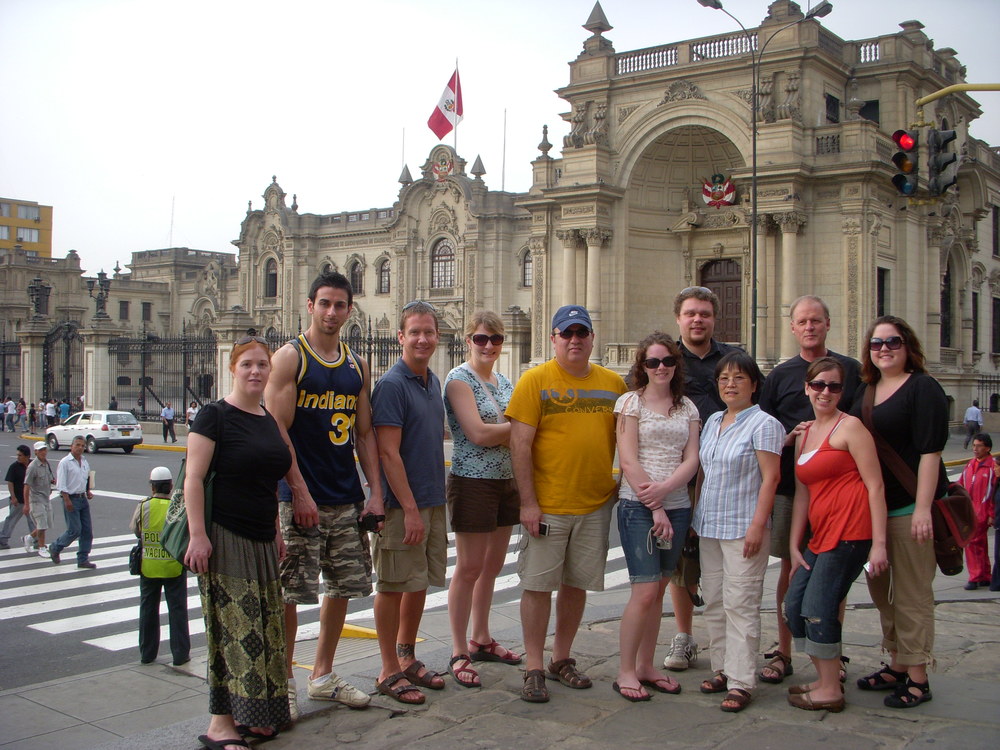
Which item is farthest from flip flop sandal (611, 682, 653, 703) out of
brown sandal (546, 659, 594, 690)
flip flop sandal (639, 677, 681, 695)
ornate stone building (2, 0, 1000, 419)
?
ornate stone building (2, 0, 1000, 419)

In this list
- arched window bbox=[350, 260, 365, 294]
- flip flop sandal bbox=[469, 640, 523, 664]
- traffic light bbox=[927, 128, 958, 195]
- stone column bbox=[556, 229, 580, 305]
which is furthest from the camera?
arched window bbox=[350, 260, 365, 294]

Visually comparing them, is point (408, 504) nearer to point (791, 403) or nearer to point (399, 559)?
point (399, 559)

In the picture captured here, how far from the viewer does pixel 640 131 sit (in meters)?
30.9

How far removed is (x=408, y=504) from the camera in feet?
18.4

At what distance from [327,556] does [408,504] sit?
1.76ft

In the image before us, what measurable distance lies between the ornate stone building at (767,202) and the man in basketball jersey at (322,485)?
67.9 feet

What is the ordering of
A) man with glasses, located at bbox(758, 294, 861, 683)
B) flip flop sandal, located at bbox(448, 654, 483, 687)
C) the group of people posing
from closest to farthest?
the group of people posing, flip flop sandal, located at bbox(448, 654, 483, 687), man with glasses, located at bbox(758, 294, 861, 683)

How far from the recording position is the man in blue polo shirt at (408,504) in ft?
18.4

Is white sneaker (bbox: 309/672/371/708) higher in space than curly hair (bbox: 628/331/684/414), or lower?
lower

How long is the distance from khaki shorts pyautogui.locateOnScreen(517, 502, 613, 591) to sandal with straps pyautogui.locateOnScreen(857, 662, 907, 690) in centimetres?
162

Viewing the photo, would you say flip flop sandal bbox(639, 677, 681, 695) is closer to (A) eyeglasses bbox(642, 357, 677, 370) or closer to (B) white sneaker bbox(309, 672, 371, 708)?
(B) white sneaker bbox(309, 672, 371, 708)

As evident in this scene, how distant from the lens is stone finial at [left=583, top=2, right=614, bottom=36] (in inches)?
1268

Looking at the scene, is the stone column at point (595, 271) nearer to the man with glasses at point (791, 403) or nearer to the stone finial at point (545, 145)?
the stone finial at point (545, 145)

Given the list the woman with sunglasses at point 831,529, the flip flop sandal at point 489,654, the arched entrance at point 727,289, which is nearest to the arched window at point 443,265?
the arched entrance at point 727,289
